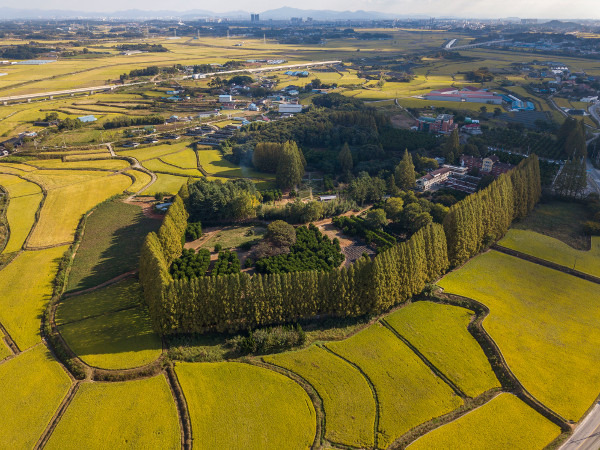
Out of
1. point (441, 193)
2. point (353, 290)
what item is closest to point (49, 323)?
point (353, 290)

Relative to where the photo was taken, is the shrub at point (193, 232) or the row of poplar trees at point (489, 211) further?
the shrub at point (193, 232)

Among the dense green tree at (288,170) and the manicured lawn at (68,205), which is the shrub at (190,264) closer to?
the manicured lawn at (68,205)

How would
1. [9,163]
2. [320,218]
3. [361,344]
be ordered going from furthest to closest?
[9,163] → [320,218] → [361,344]

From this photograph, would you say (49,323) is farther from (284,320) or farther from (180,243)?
(284,320)

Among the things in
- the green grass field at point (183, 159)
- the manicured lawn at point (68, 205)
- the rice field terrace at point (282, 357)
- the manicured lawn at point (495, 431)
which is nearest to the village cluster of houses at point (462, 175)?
the rice field terrace at point (282, 357)

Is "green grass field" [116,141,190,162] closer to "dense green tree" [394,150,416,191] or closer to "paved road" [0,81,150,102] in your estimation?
"dense green tree" [394,150,416,191]

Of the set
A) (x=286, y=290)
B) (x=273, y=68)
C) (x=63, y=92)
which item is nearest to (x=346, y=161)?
(x=286, y=290)
